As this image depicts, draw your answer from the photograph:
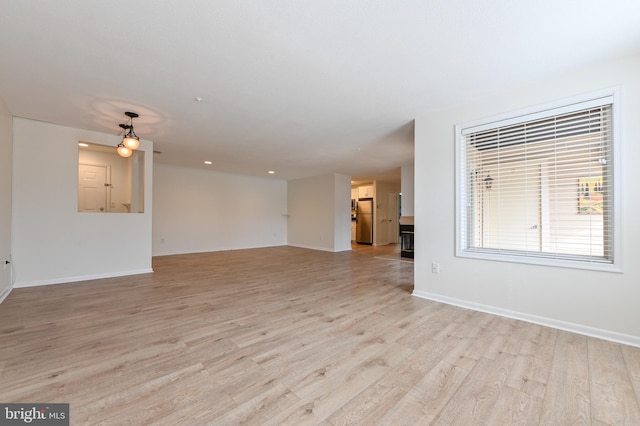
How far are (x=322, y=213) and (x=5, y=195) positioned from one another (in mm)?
6549

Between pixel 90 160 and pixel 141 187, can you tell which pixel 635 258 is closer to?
pixel 141 187

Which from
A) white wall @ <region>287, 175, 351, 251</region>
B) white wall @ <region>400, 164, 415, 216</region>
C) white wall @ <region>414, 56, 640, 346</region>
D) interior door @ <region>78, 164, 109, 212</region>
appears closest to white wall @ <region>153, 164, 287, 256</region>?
white wall @ <region>287, 175, 351, 251</region>

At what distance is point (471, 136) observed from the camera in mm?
3232

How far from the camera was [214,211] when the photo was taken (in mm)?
8180

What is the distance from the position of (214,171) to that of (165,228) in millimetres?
2105

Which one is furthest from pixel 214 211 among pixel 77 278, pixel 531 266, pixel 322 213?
pixel 531 266

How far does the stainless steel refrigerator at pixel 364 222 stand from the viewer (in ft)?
32.3

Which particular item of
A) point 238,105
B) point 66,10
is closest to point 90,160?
→ point 238,105

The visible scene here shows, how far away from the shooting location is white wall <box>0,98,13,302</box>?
331 centimetres

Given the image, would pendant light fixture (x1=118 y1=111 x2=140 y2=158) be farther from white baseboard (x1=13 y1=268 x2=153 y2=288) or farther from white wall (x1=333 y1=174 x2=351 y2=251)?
white wall (x1=333 y1=174 x2=351 y2=251)

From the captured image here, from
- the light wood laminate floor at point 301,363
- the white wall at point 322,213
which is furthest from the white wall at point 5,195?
the white wall at point 322,213

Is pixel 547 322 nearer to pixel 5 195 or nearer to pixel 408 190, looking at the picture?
pixel 408 190

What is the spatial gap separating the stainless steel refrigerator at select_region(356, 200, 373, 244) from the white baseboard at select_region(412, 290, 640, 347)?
641 cm

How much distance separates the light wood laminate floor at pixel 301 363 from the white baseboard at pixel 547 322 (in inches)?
4.1
